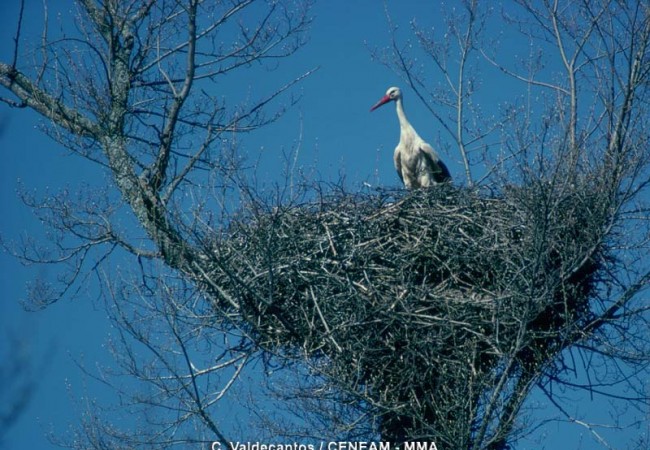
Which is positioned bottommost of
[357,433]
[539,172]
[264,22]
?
[357,433]

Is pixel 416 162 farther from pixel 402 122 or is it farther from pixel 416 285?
pixel 416 285

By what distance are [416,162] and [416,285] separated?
2922mm

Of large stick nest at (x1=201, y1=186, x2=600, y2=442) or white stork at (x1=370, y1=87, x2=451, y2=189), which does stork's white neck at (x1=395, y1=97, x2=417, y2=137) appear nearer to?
white stork at (x1=370, y1=87, x2=451, y2=189)

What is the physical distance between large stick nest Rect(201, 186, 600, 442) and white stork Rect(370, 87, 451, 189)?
7.08ft

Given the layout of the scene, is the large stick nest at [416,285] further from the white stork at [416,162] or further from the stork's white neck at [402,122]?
the stork's white neck at [402,122]

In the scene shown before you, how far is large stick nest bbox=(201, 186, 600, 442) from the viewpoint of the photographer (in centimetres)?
878

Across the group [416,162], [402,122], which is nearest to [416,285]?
[416,162]

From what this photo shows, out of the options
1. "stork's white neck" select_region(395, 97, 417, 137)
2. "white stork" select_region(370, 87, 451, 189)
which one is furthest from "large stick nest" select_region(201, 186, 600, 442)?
"stork's white neck" select_region(395, 97, 417, 137)

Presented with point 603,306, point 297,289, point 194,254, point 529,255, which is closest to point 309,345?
point 297,289

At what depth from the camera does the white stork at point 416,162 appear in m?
12.0

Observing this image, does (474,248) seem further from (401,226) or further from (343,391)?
(343,391)

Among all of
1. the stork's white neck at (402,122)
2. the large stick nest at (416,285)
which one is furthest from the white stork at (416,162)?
the large stick nest at (416,285)

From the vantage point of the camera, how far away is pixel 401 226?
32.4 feet

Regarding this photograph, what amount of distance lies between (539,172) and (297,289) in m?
2.03
